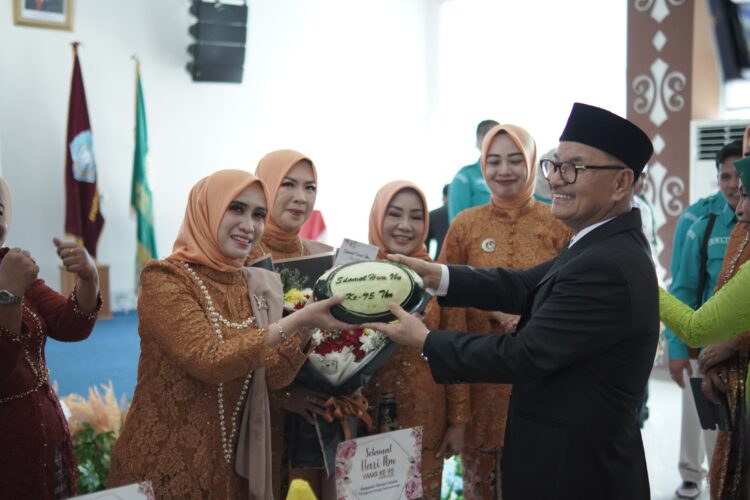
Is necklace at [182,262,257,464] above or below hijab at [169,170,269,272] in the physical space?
below

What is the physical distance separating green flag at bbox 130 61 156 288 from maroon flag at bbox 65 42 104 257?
0.37 meters

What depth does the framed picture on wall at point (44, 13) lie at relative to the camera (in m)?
7.11

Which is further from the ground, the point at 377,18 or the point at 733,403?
the point at 377,18

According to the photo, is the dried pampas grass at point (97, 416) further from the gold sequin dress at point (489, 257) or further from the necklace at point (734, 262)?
the necklace at point (734, 262)

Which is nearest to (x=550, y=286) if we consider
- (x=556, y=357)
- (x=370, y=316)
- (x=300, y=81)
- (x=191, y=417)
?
(x=556, y=357)

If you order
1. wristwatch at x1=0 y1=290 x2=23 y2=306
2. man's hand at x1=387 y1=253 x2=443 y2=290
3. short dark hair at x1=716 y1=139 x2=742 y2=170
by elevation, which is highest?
short dark hair at x1=716 y1=139 x2=742 y2=170

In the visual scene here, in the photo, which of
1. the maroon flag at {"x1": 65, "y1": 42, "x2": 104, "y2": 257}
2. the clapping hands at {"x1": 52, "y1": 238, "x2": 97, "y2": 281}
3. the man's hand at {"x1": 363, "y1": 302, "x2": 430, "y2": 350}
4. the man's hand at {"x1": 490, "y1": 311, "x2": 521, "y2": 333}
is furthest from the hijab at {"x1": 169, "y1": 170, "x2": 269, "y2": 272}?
the maroon flag at {"x1": 65, "y1": 42, "x2": 104, "y2": 257}

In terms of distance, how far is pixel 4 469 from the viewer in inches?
75.7

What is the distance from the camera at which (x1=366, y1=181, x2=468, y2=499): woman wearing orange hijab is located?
8.23 ft

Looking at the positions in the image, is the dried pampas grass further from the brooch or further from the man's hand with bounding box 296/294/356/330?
the man's hand with bounding box 296/294/356/330

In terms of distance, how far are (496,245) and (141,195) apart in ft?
17.4

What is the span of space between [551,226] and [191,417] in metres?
1.66

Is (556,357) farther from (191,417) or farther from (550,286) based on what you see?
(191,417)

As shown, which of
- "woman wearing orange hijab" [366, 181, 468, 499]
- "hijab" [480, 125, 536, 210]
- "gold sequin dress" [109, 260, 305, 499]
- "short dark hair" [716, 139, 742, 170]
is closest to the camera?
"gold sequin dress" [109, 260, 305, 499]
